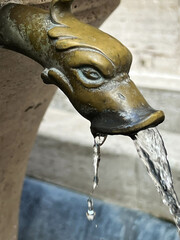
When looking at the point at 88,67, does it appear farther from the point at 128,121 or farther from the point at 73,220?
the point at 73,220

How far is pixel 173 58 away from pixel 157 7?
14 centimetres

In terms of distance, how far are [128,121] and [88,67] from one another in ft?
0.20

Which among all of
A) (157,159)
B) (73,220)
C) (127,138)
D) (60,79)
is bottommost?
(73,220)

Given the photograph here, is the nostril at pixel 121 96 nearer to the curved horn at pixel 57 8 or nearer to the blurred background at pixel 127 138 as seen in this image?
the curved horn at pixel 57 8

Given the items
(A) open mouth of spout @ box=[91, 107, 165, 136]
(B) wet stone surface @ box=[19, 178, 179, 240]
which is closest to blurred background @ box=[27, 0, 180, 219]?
(B) wet stone surface @ box=[19, 178, 179, 240]

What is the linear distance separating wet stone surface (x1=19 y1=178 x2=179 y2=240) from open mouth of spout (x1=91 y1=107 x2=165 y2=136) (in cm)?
72

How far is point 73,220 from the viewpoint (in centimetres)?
120

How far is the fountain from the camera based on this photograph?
42 cm

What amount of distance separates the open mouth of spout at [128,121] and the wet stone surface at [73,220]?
72 cm

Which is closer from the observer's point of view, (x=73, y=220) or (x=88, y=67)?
(x=88, y=67)

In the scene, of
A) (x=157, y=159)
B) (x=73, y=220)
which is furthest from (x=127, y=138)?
(x=157, y=159)

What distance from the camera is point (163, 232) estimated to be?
3.59 feet

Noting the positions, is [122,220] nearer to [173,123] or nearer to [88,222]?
[88,222]

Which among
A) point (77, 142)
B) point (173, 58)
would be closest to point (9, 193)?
point (77, 142)
